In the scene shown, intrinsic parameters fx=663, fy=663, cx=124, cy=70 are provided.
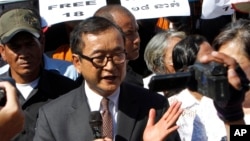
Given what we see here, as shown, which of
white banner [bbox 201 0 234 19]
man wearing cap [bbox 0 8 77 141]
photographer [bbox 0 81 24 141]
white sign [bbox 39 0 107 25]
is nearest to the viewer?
photographer [bbox 0 81 24 141]

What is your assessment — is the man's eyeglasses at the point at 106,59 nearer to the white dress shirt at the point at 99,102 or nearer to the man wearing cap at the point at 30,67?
the white dress shirt at the point at 99,102

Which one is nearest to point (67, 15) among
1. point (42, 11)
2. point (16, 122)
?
point (42, 11)

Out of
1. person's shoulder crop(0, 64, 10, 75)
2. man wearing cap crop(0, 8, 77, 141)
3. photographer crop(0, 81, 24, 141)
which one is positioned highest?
photographer crop(0, 81, 24, 141)

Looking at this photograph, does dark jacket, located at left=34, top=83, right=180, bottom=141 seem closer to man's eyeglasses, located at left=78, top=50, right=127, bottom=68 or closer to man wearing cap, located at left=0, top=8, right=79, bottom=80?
man's eyeglasses, located at left=78, top=50, right=127, bottom=68

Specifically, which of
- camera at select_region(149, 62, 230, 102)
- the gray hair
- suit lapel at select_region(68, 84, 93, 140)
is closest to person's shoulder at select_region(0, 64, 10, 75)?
the gray hair

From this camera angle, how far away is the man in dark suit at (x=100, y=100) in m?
3.26

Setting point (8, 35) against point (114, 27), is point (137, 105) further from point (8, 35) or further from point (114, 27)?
point (8, 35)

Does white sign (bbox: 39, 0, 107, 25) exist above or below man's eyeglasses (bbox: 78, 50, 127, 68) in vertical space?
below

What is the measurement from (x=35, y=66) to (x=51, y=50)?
1.29 m

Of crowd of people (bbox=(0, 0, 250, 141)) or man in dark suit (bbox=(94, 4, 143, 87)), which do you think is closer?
crowd of people (bbox=(0, 0, 250, 141))

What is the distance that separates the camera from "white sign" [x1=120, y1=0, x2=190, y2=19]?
5133mm

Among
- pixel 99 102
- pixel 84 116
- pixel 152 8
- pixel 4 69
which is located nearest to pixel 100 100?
pixel 99 102

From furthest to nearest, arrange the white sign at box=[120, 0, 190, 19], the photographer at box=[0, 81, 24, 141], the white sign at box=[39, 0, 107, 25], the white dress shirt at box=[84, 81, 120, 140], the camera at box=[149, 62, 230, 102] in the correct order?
the white sign at box=[120, 0, 190, 19]
the white sign at box=[39, 0, 107, 25]
the white dress shirt at box=[84, 81, 120, 140]
the photographer at box=[0, 81, 24, 141]
the camera at box=[149, 62, 230, 102]

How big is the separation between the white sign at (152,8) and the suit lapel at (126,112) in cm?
179
